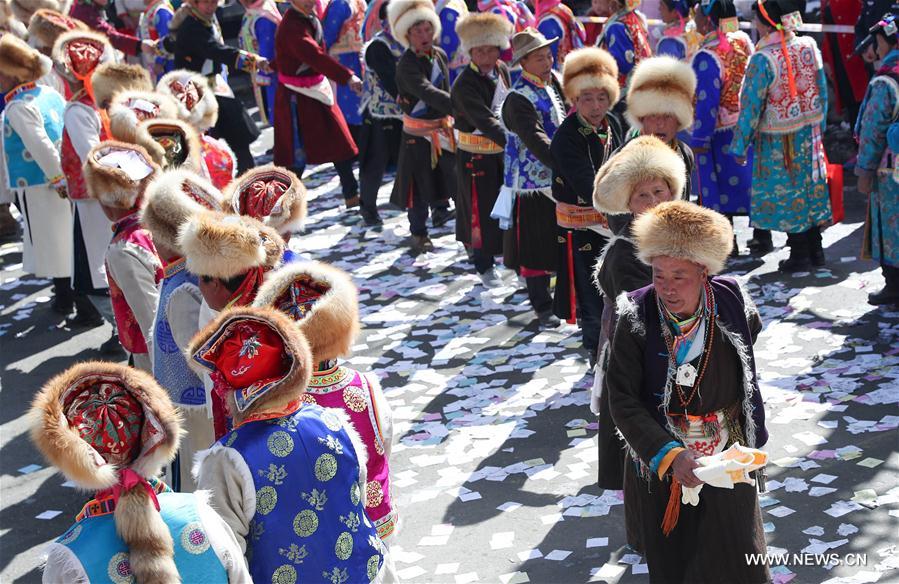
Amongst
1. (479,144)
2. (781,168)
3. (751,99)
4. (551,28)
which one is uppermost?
(551,28)

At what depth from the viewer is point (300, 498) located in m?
3.34

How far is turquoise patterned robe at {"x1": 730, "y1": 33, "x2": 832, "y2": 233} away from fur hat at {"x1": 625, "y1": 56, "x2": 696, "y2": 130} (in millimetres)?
2793

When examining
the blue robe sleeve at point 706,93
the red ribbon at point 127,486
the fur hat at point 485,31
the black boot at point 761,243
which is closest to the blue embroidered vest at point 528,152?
the fur hat at point 485,31

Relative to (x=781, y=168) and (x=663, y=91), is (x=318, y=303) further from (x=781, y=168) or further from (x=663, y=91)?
(x=781, y=168)

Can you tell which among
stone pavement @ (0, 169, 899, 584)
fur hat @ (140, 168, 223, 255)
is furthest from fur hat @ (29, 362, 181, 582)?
stone pavement @ (0, 169, 899, 584)

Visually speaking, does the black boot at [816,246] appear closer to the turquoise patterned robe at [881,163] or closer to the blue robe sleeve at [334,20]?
the turquoise patterned robe at [881,163]

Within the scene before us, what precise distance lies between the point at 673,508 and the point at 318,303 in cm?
154

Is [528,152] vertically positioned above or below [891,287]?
above

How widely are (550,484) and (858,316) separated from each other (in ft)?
10.3

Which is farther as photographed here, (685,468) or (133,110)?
(133,110)

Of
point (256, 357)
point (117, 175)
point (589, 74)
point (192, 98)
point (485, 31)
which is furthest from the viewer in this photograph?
point (485, 31)

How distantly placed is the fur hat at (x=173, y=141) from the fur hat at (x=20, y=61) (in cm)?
232

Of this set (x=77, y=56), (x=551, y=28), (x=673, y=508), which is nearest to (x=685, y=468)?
(x=673, y=508)

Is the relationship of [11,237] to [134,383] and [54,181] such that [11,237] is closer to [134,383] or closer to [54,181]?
[54,181]
